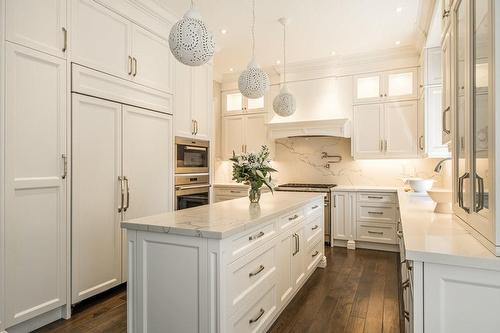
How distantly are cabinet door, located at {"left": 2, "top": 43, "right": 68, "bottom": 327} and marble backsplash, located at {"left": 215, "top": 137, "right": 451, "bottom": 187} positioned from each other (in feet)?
12.2

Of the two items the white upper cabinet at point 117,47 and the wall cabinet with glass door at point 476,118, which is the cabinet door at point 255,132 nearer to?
the white upper cabinet at point 117,47

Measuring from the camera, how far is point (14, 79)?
207 centimetres

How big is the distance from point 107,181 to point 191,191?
121 centimetres

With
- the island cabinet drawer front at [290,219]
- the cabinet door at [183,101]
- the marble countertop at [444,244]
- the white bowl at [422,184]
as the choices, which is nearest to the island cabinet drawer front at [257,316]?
the island cabinet drawer front at [290,219]

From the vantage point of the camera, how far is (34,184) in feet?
7.18

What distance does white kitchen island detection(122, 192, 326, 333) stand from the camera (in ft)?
5.30

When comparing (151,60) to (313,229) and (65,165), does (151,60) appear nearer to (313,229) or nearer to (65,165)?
(65,165)

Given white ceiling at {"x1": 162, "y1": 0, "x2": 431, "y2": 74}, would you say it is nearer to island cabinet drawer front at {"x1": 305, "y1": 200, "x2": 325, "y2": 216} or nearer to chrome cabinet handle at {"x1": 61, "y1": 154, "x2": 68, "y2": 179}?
chrome cabinet handle at {"x1": 61, "y1": 154, "x2": 68, "y2": 179}

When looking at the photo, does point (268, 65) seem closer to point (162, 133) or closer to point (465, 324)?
point (162, 133)

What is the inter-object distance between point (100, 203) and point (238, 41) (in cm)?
266

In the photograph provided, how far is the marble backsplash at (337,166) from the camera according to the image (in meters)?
4.63

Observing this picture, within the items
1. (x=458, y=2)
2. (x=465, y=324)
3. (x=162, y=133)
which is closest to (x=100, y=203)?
(x=162, y=133)

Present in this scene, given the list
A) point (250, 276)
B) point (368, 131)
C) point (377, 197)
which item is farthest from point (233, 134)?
point (250, 276)

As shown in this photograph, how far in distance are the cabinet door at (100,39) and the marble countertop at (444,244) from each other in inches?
102
